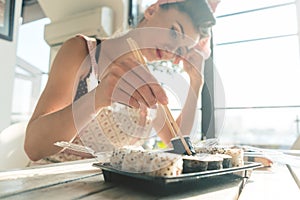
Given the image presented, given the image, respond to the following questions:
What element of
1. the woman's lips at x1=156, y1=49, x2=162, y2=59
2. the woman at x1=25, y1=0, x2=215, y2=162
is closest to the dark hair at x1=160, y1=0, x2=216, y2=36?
the woman at x1=25, y1=0, x2=215, y2=162

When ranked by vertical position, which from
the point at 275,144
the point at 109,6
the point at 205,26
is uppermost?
the point at 109,6

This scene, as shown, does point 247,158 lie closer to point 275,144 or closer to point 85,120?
point 85,120

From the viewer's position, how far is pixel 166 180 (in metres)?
0.27

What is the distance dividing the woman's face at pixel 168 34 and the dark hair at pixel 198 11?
1 cm

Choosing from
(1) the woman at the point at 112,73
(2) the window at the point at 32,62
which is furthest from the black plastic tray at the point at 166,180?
(2) the window at the point at 32,62

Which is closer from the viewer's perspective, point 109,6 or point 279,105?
point 279,105

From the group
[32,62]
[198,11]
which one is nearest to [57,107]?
[198,11]

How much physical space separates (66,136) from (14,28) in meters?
1.32

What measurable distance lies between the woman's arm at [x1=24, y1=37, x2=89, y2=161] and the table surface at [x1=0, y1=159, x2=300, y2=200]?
22 cm

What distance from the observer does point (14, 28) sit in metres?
1.62

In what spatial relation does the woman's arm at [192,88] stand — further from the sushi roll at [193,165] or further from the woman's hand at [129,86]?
the sushi roll at [193,165]

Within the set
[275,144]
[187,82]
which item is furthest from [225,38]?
[187,82]

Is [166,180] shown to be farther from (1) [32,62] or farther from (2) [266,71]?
(1) [32,62]

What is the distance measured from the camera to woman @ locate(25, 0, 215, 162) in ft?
1.78
